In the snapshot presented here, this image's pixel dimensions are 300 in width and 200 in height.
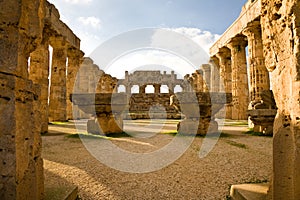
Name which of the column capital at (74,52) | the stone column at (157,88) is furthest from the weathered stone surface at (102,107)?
the stone column at (157,88)

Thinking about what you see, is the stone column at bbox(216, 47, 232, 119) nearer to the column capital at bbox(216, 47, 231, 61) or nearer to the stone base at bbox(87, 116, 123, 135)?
the column capital at bbox(216, 47, 231, 61)

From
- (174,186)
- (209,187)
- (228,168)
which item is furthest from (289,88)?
(228,168)

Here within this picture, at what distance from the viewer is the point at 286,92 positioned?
165 cm

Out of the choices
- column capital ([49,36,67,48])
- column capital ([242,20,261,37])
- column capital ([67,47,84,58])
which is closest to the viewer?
column capital ([242,20,261,37])

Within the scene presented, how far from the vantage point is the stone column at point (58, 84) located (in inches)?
444

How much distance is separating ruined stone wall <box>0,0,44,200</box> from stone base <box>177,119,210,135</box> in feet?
17.0

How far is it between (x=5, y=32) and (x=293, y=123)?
7.58 ft

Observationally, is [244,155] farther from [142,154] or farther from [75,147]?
[75,147]

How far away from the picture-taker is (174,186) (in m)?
2.53

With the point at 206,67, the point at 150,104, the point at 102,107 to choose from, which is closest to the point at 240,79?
the point at 206,67

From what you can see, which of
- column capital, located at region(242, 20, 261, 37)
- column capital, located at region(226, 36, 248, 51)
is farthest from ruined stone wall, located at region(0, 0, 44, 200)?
column capital, located at region(226, 36, 248, 51)

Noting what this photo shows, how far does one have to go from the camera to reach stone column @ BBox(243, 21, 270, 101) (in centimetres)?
970

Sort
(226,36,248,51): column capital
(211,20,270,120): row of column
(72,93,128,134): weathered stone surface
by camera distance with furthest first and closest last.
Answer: (226,36,248,51): column capital → (211,20,270,120): row of column → (72,93,128,134): weathered stone surface

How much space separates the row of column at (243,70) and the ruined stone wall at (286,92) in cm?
870
